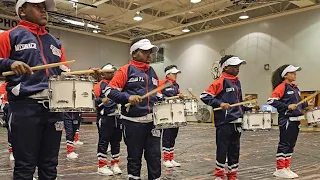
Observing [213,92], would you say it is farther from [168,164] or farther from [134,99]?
[168,164]

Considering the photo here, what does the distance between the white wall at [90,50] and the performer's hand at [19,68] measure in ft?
70.5

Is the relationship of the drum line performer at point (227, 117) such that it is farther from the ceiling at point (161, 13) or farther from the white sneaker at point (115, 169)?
the ceiling at point (161, 13)

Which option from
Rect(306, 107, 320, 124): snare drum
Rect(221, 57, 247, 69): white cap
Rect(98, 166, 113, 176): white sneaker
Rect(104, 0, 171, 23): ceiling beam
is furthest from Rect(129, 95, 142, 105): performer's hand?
Rect(104, 0, 171, 23): ceiling beam

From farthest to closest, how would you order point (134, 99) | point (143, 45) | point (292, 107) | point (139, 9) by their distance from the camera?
point (139, 9) → point (292, 107) → point (143, 45) → point (134, 99)

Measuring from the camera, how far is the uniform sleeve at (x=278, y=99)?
18.4 ft

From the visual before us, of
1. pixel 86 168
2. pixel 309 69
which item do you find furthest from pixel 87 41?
pixel 86 168

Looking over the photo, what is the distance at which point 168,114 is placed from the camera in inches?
161

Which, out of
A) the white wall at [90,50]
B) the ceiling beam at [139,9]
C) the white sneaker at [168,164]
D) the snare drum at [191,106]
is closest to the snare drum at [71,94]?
the white sneaker at [168,164]

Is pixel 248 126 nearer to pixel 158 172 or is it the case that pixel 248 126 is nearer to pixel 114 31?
pixel 158 172

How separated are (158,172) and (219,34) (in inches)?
814

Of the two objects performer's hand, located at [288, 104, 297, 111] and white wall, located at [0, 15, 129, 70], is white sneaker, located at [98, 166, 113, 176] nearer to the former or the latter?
performer's hand, located at [288, 104, 297, 111]

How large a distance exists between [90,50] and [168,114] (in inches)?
878

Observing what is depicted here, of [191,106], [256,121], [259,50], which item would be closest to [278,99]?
[256,121]

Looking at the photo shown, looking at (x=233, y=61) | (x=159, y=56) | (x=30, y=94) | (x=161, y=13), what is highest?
(x=161, y=13)
